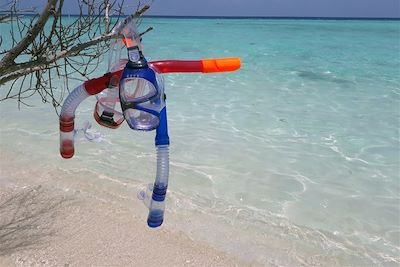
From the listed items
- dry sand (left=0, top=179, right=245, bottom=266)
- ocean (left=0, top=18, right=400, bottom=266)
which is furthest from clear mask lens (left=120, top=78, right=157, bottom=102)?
dry sand (left=0, top=179, right=245, bottom=266)

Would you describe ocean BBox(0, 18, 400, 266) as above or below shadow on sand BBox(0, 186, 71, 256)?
below

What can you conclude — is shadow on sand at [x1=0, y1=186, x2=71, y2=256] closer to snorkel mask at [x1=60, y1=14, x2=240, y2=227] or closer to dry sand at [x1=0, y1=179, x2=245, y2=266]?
dry sand at [x1=0, y1=179, x2=245, y2=266]

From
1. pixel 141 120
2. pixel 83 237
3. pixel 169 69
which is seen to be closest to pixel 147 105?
pixel 141 120

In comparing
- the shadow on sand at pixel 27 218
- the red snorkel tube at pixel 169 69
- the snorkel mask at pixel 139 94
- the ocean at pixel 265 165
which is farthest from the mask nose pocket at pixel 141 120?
the shadow on sand at pixel 27 218

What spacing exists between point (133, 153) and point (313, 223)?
2705 mm

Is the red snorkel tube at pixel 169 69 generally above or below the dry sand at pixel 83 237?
above

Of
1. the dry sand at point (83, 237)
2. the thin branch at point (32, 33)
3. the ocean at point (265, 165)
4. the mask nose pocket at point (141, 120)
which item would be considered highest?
the thin branch at point (32, 33)

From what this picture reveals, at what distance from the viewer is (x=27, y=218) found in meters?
3.77

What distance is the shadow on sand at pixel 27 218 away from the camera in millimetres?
3412

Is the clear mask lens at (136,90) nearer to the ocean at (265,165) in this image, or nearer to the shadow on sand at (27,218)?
the ocean at (265,165)

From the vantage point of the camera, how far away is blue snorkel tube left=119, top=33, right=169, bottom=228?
1.61 metres

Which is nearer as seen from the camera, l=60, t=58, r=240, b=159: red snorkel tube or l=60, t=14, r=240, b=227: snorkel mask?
l=60, t=14, r=240, b=227: snorkel mask

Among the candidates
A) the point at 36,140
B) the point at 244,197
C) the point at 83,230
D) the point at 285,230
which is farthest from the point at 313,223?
the point at 36,140

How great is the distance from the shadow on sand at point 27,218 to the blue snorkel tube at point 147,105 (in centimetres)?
206
